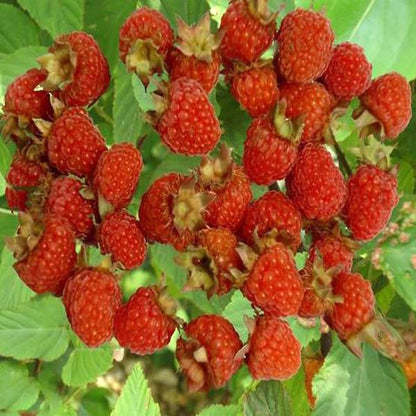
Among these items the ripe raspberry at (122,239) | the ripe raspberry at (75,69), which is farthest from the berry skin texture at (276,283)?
the ripe raspberry at (75,69)

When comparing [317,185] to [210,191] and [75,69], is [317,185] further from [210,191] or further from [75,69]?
[75,69]

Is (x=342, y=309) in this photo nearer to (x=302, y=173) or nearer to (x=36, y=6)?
(x=302, y=173)

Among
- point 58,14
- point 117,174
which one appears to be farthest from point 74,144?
point 58,14

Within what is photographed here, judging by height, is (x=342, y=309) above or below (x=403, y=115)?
below

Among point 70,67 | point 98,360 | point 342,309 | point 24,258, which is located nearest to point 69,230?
point 24,258

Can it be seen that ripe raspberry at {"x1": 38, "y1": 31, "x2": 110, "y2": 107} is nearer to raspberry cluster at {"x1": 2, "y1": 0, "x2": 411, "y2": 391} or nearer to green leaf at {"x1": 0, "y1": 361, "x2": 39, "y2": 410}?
raspberry cluster at {"x1": 2, "y1": 0, "x2": 411, "y2": 391}

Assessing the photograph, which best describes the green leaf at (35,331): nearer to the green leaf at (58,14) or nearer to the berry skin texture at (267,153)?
the green leaf at (58,14)

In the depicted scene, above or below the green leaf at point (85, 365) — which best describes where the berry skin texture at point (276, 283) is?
above
